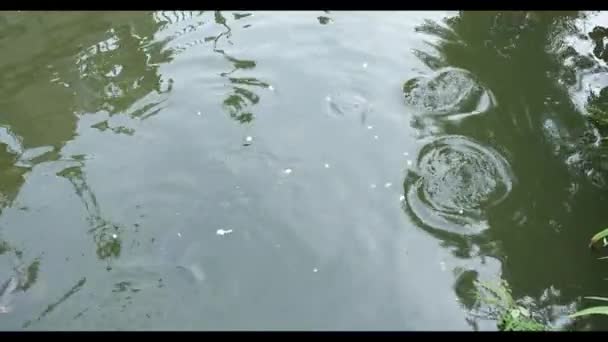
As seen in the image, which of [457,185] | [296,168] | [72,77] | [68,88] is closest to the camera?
[457,185]

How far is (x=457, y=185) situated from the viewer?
13.3 ft

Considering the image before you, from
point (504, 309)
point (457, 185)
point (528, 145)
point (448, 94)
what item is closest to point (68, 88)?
point (448, 94)

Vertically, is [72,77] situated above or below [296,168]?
above

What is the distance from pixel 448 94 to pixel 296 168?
1.50 meters

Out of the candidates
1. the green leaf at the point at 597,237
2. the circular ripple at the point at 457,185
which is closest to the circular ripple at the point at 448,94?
the circular ripple at the point at 457,185

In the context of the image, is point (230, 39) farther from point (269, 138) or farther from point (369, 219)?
point (369, 219)

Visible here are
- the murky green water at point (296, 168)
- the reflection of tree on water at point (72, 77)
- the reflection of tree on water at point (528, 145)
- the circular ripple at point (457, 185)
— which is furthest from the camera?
the reflection of tree on water at point (72, 77)

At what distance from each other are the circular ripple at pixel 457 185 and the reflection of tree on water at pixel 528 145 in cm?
6

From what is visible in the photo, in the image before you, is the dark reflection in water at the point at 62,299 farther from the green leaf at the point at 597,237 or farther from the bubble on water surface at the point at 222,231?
the green leaf at the point at 597,237

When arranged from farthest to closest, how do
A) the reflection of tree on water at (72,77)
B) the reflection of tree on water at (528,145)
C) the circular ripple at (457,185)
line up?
the reflection of tree on water at (72,77) < the circular ripple at (457,185) < the reflection of tree on water at (528,145)

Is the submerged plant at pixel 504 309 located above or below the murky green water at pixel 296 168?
below

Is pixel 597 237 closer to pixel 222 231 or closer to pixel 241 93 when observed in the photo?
pixel 222 231

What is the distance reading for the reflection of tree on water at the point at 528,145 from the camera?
364cm

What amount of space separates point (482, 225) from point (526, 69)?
6.23 ft
